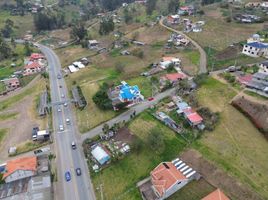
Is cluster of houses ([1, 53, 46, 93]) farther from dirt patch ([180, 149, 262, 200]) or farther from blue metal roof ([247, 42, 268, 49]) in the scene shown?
blue metal roof ([247, 42, 268, 49])

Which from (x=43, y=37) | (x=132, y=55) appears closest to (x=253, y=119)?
(x=132, y=55)

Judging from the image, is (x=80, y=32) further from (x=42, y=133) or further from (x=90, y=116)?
(x=42, y=133)

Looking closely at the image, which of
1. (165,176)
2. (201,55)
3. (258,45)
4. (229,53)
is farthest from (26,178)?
(258,45)

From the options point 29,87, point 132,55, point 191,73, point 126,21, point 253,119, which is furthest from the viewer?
point 126,21

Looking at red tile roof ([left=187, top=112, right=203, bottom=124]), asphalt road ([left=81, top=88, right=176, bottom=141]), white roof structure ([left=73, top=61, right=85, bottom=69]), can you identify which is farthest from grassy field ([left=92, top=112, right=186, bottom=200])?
white roof structure ([left=73, top=61, right=85, bottom=69])

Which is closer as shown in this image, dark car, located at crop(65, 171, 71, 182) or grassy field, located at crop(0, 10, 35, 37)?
dark car, located at crop(65, 171, 71, 182)

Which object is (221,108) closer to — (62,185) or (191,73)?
(191,73)

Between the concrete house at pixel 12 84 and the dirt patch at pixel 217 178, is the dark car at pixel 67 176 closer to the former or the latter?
the dirt patch at pixel 217 178
